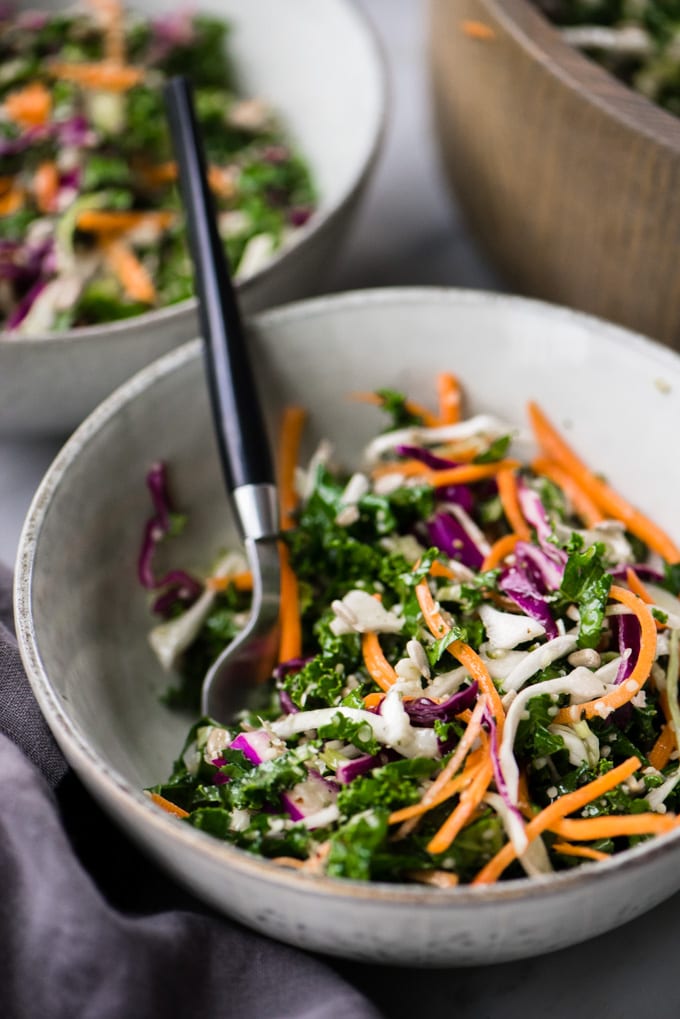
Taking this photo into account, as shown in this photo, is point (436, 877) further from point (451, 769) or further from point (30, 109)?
point (30, 109)

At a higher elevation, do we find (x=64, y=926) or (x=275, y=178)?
(x=275, y=178)

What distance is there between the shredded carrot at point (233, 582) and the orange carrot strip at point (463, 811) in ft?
1.92

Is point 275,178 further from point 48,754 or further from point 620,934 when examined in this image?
point 620,934

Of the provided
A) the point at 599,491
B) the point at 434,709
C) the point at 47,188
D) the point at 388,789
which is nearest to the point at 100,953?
the point at 388,789

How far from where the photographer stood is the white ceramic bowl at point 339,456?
111 centimetres

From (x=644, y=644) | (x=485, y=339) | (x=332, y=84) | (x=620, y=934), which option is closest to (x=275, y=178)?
(x=332, y=84)

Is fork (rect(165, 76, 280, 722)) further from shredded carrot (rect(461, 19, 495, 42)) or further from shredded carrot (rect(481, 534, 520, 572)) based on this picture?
shredded carrot (rect(461, 19, 495, 42))

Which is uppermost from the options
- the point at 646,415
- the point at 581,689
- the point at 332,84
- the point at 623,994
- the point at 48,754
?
the point at 332,84

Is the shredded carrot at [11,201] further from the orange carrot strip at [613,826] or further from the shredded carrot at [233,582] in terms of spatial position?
the orange carrot strip at [613,826]

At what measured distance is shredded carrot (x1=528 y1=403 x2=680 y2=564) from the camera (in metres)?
1.68

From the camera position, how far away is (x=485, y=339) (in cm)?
184

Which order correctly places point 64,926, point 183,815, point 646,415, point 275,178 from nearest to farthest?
point 64,926 < point 183,815 < point 646,415 < point 275,178

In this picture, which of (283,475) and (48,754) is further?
(283,475)

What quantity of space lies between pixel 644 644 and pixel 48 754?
0.80 meters
